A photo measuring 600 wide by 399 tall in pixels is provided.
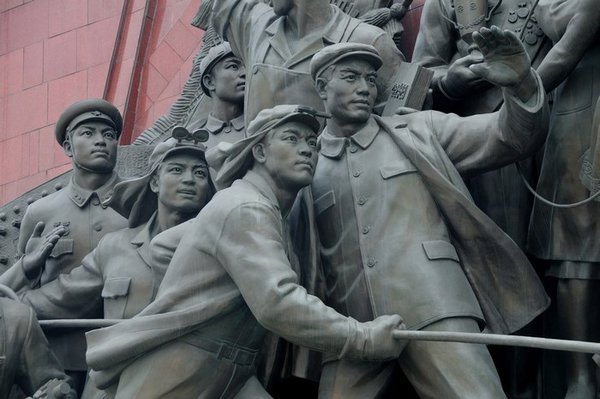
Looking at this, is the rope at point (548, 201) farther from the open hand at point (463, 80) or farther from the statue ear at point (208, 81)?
the statue ear at point (208, 81)

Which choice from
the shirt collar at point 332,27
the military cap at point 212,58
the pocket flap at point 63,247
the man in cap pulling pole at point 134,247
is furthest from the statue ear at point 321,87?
the pocket flap at point 63,247

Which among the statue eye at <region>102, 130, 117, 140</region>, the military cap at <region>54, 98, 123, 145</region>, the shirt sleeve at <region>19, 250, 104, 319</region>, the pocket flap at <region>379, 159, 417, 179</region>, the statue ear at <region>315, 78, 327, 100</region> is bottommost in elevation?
the shirt sleeve at <region>19, 250, 104, 319</region>

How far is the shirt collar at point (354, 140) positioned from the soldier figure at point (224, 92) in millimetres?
1539

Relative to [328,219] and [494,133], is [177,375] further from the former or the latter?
[494,133]

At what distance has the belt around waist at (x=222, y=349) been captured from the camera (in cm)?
1029

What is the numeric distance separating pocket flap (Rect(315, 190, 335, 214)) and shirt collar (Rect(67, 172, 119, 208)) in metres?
2.15

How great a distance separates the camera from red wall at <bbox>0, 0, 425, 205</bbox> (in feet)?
48.8

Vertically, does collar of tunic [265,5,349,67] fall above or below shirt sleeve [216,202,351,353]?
above

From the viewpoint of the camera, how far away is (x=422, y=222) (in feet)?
35.0

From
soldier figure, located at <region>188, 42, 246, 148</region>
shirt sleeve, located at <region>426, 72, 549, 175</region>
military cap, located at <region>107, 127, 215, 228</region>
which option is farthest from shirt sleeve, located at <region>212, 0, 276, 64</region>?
shirt sleeve, located at <region>426, 72, 549, 175</region>

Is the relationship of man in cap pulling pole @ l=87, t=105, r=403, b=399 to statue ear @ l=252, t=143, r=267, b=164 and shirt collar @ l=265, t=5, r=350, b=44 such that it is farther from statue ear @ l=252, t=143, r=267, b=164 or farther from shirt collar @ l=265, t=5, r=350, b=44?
shirt collar @ l=265, t=5, r=350, b=44

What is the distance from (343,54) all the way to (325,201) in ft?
2.72

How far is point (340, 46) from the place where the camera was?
35.7ft

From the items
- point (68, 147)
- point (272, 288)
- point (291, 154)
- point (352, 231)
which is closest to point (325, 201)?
point (352, 231)
